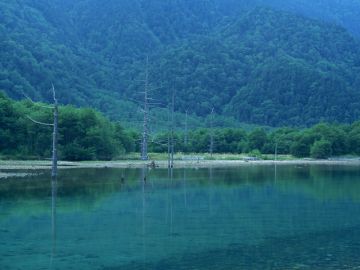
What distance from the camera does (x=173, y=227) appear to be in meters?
23.9

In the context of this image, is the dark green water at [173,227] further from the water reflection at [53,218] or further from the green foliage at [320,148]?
the green foliage at [320,148]

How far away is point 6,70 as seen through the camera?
142 m

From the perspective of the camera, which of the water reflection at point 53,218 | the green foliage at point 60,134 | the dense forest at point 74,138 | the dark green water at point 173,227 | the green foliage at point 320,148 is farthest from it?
the green foliage at point 320,148

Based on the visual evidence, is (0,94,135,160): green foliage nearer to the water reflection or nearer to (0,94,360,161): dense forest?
(0,94,360,161): dense forest

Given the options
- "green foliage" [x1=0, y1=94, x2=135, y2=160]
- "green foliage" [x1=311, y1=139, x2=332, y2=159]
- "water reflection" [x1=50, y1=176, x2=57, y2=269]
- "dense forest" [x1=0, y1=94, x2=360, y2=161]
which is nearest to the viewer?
"water reflection" [x1=50, y1=176, x2=57, y2=269]

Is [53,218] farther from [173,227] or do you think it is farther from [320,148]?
[320,148]

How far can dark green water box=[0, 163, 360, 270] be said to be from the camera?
59.0ft

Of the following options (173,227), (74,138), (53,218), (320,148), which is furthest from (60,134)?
(320,148)

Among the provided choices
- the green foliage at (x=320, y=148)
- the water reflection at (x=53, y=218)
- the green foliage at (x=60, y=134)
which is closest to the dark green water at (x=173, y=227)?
the water reflection at (x=53, y=218)

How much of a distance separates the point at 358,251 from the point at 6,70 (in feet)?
431

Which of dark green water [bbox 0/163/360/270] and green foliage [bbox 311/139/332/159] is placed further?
green foliage [bbox 311/139/332/159]

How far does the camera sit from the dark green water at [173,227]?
1797cm

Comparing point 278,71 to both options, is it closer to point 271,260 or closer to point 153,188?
point 153,188

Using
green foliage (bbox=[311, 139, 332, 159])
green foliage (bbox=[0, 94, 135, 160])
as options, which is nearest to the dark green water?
green foliage (bbox=[0, 94, 135, 160])
